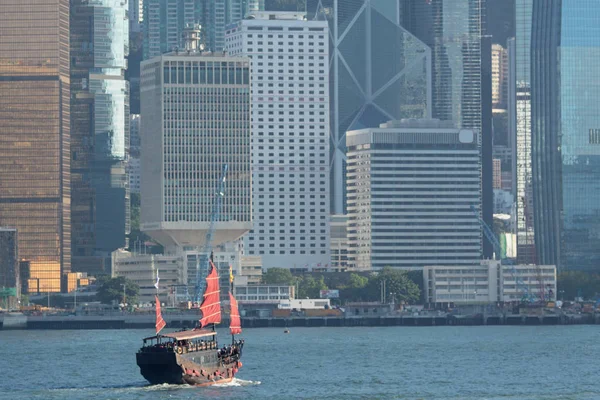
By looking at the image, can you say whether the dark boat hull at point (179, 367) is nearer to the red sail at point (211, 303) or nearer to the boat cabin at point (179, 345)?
the boat cabin at point (179, 345)

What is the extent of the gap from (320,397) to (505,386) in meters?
23.2

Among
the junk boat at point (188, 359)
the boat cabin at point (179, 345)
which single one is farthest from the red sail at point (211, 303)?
the boat cabin at point (179, 345)

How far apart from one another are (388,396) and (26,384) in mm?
39491

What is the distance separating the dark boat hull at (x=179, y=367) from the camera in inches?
7096

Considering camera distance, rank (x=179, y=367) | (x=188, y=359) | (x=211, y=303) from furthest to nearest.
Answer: (x=211, y=303) → (x=188, y=359) → (x=179, y=367)

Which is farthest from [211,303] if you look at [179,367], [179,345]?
[179,367]

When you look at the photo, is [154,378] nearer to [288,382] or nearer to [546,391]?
[288,382]

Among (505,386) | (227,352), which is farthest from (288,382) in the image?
(505,386)

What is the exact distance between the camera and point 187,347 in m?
182

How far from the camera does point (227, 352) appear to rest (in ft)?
629

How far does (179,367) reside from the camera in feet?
591

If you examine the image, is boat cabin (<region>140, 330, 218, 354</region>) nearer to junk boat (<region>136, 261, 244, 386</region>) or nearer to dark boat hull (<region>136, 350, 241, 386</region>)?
junk boat (<region>136, 261, 244, 386</region>)

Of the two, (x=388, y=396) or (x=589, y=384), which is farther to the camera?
(x=589, y=384)

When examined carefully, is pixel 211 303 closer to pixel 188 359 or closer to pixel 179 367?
pixel 188 359
